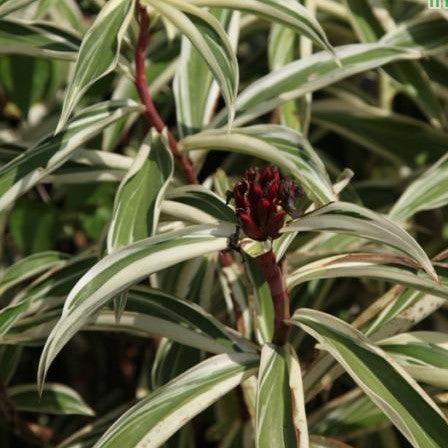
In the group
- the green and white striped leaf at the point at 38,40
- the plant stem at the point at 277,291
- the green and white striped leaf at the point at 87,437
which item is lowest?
the green and white striped leaf at the point at 87,437

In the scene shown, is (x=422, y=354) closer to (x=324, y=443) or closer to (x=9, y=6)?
(x=324, y=443)

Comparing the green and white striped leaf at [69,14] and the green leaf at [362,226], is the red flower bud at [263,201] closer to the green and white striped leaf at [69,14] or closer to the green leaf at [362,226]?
the green leaf at [362,226]

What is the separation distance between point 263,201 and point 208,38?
264 mm

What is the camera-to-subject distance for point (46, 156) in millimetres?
1281

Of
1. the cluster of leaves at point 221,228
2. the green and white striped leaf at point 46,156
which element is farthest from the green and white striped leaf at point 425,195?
the green and white striped leaf at point 46,156

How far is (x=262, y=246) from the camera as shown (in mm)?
1087

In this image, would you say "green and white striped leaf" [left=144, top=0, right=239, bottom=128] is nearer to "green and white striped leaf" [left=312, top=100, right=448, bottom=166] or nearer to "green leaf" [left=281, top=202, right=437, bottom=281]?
"green leaf" [left=281, top=202, right=437, bottom=281]

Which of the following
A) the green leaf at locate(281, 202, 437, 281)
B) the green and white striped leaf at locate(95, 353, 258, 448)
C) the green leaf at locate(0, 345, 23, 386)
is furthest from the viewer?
the green leaf at locate(0, 345, 23, 386)

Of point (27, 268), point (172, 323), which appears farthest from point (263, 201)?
point (27, 268)

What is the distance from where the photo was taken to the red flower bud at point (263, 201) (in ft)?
3.40

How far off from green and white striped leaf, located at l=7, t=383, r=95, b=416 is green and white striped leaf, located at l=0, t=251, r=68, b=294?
186 millimetres

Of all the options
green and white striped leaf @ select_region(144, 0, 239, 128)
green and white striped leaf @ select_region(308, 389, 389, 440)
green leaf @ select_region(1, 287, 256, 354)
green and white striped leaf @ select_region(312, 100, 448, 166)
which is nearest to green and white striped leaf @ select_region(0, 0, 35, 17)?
green and white striped leaf @ select_region(144, 0, 239, 128)

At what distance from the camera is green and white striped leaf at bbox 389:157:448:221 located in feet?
4.63

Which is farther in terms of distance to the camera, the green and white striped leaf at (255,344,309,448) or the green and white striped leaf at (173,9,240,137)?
the green and white striped leaf at (173,9,240,137)
